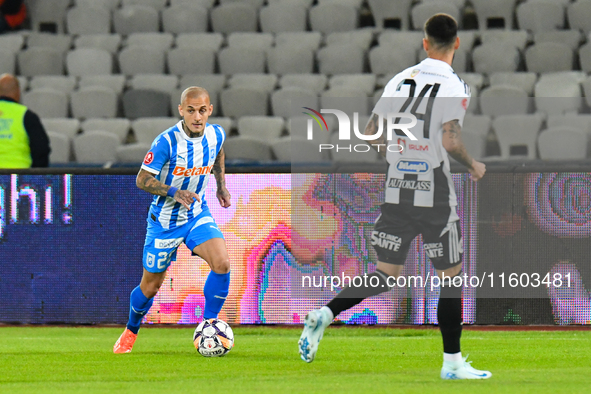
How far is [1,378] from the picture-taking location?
4.84 m

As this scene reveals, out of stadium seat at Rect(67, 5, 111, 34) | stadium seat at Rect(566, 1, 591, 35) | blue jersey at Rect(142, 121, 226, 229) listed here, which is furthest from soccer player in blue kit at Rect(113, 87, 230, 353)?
stadium seat at Rect(67, 5, 111, 34)

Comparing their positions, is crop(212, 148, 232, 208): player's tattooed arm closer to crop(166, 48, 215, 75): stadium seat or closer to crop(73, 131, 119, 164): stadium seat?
crop(73, 131, 119, 164): stadium seat

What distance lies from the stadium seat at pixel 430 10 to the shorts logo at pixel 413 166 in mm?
7822

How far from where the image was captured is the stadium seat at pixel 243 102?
11492 mm

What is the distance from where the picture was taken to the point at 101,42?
13.2 metres

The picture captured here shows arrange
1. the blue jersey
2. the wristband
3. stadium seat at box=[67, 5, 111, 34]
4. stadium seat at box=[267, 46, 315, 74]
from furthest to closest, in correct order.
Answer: stadium seat at box=[67, 5, 111, 34] → stadium seat at box=[267, 46, 315, 74] → the blue jersey → the wristband

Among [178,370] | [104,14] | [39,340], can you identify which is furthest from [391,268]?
[104,14]

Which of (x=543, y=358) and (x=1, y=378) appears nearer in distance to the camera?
(x=1, y=378)

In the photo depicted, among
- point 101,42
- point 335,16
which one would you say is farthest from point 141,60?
point 335,16

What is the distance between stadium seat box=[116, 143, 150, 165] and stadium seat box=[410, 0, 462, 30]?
14.6 feet

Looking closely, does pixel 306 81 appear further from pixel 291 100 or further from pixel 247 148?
pixel 247 148

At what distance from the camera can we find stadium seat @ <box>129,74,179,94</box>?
11891 millimetres

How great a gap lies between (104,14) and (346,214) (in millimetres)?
7751

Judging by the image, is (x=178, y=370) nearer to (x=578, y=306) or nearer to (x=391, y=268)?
(x=391, y=268)
